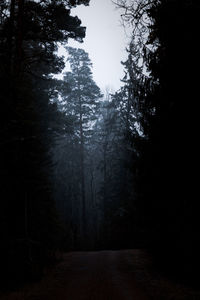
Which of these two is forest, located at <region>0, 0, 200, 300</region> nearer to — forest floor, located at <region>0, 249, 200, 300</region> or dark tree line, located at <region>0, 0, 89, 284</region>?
dark tree line, located at <region>0, 0, 89, 284</region>

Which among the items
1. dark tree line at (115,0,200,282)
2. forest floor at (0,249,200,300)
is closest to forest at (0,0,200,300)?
dark tree line at (115,0,200,282)

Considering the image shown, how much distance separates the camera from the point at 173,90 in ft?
28.8

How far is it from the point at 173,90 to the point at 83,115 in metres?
29.7

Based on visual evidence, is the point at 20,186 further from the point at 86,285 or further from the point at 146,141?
the point at 146,141

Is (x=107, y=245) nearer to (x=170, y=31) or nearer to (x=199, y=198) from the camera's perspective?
(x=199, y=198)

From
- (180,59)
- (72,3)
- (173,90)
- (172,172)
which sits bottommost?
(172,172)

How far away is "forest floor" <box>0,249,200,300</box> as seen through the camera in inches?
328

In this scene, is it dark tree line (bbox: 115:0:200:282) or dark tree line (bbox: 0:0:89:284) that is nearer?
dark tree line (bbox: 115:0:200:282)

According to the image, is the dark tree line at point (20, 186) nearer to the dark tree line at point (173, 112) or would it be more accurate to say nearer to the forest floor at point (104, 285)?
the forest floor at point (104, 285)

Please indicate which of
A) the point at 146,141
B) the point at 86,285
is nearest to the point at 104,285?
the point at 86,285

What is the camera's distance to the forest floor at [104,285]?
27.3 ft

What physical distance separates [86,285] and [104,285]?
592mm

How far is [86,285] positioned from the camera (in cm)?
946

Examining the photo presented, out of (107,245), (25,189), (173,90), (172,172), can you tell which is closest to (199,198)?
(172,172)
